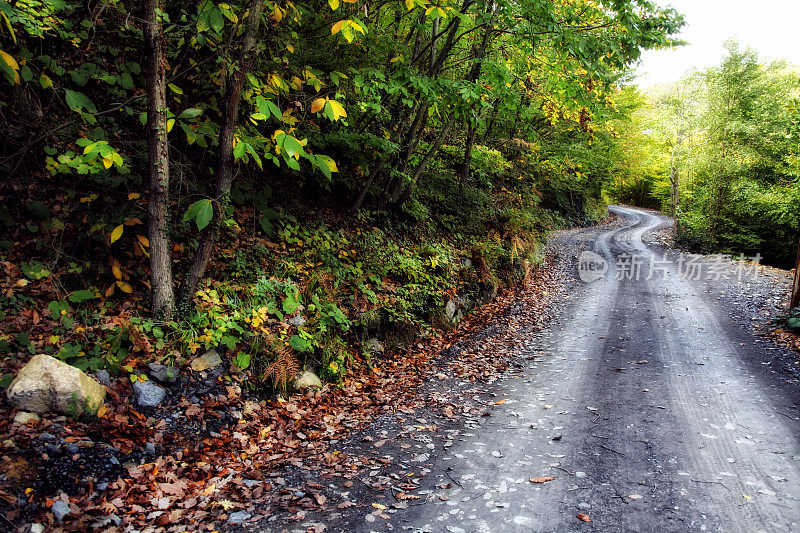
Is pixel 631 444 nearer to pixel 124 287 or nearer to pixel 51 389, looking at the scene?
pixel 51 389

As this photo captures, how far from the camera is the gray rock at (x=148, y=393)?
393 centimetres

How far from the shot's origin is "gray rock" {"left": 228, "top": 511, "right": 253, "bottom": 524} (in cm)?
316

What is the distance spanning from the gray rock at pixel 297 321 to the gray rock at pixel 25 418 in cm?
267

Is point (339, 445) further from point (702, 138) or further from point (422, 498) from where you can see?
point (702, 138)

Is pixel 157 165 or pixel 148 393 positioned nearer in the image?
pixel 148 393

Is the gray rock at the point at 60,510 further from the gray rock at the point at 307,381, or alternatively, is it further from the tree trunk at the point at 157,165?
the gray rock at the point at 307,381

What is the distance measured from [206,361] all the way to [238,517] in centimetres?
186

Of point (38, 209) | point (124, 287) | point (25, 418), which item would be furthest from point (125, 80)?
point (25, 418)

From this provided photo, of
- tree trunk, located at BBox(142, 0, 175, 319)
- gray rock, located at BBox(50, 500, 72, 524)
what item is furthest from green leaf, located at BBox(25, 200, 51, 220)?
gray rock, located at BBox(50, 500, 72, 524)

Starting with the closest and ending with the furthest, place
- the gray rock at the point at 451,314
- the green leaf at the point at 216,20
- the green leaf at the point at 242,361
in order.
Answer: the green leaf at the point at 216,20 → the green leaf at the point at 242,361 → the gray rock at the point at 451,314

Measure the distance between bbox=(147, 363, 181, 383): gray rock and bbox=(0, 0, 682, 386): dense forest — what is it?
0.20 m

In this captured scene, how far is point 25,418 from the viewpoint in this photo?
3279mm

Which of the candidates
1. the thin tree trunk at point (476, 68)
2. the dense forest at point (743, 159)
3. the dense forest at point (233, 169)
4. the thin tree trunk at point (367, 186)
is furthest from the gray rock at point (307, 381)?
the dense forest at point (743, 159)

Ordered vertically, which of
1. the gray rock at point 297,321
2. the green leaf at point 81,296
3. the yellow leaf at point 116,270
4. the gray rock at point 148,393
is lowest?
the gray rock at point 148,393
